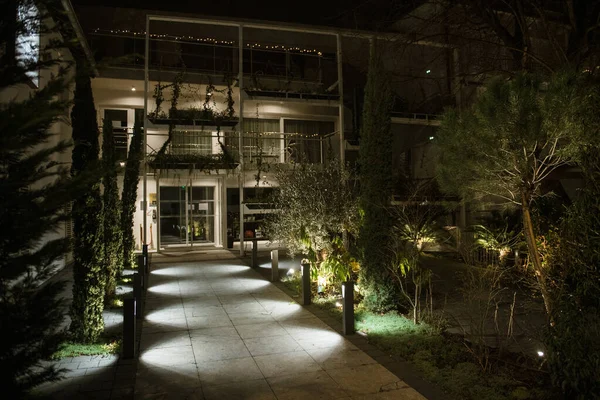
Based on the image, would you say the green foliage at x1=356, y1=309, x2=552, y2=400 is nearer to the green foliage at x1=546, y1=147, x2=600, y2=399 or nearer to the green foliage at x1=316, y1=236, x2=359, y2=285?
the green foliage at x1=546, y1=147, x2=600, y2=399

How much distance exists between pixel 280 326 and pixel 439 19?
7.97 metres

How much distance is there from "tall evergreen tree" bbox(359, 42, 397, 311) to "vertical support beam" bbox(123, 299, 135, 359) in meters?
4.35

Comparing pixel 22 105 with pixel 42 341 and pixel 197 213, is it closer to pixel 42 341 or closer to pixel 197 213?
pixel 42 341

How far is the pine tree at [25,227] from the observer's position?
2.42 metres

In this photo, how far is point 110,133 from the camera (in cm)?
876

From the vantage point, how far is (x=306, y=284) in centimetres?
959

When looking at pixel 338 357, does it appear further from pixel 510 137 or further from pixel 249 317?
pixel 510 137

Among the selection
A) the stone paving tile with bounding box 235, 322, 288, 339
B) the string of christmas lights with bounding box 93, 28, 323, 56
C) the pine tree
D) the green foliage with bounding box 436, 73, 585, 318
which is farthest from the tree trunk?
the string of christmas lights with bounding box 93, 28, 323, 56

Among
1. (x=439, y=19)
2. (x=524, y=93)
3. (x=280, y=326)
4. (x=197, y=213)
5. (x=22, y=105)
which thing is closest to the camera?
(x=22, y=105)

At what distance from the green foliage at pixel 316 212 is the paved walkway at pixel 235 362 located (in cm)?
158

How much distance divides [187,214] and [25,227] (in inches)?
724

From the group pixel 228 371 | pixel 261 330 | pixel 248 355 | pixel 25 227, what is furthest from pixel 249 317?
pixel 25 227

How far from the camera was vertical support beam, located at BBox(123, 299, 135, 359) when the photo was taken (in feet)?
20.6

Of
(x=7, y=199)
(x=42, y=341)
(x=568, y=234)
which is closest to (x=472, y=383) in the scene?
(x=568, y=234)
